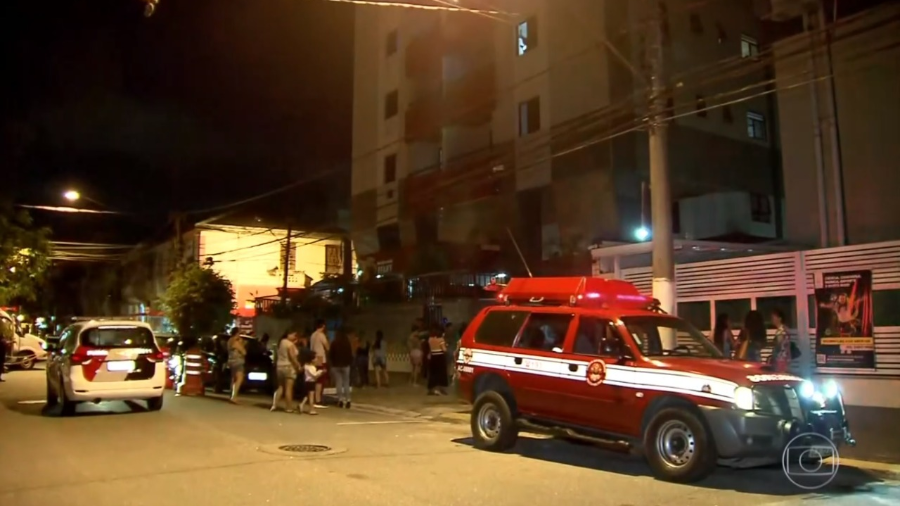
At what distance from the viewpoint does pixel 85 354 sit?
1409cm

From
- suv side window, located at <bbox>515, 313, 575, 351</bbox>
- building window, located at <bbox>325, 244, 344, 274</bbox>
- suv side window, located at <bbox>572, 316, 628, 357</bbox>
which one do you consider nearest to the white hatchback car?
suv side window, located at <bbox>515, 313, 575, 351</bbox>

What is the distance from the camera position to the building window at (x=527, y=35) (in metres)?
31.8

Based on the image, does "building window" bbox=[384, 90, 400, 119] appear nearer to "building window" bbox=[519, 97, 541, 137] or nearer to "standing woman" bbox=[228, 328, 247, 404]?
"building window" bbox=[519, 97, 541, 137]

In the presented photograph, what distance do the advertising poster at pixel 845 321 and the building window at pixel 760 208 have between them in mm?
17765

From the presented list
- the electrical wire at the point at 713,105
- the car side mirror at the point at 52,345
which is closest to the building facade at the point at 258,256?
the electrical wire at the point at 713,105

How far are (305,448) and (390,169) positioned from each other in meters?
31.5

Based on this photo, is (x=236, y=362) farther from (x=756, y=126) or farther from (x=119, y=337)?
(x=756, y=126)

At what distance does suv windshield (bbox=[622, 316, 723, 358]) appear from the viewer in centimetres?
961

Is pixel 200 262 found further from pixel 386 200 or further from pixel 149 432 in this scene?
pixel 149 432

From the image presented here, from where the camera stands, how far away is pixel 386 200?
135 ft

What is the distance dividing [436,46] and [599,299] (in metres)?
30.2

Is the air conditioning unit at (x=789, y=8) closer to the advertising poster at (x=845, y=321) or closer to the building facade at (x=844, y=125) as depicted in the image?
the building facade at (x=844, y=125)

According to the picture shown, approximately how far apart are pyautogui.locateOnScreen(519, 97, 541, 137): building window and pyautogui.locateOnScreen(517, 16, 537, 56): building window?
7.15ft

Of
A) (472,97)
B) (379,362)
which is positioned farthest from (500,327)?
(472,97)
